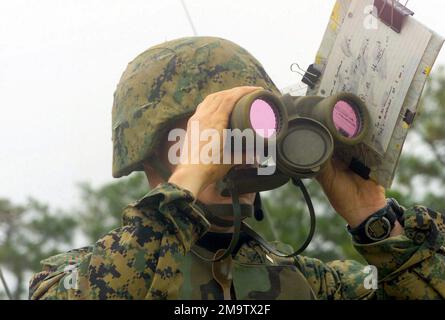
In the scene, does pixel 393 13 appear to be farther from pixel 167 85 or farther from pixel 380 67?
pixel 167 85

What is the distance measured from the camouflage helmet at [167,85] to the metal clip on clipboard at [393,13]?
408mm

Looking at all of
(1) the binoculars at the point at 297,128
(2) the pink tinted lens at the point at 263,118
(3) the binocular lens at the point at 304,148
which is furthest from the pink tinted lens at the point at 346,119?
(2) the pink tinted lens at the point at 263,118

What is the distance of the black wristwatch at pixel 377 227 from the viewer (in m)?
2.87

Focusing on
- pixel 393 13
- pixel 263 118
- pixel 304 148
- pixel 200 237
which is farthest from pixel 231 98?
pixel 393 13

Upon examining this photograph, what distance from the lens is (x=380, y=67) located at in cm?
273

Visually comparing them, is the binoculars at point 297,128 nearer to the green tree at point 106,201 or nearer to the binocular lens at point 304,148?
the binocular lens at point 304,148

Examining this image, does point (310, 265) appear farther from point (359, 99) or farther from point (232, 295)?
point (359, 99)

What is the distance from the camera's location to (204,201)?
108 inches

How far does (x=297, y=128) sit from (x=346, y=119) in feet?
0.61

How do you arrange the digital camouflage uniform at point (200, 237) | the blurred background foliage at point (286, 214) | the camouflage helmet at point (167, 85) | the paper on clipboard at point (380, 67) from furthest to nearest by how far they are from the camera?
the blurred background foliage at point (286, 214), the camouflage helmet at point (167, 85), the paper on clipboard at point (380, 67), the digital camouflage uniform at point (200, 237)

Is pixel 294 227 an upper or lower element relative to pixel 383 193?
lower

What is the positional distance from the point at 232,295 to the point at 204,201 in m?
0.26
